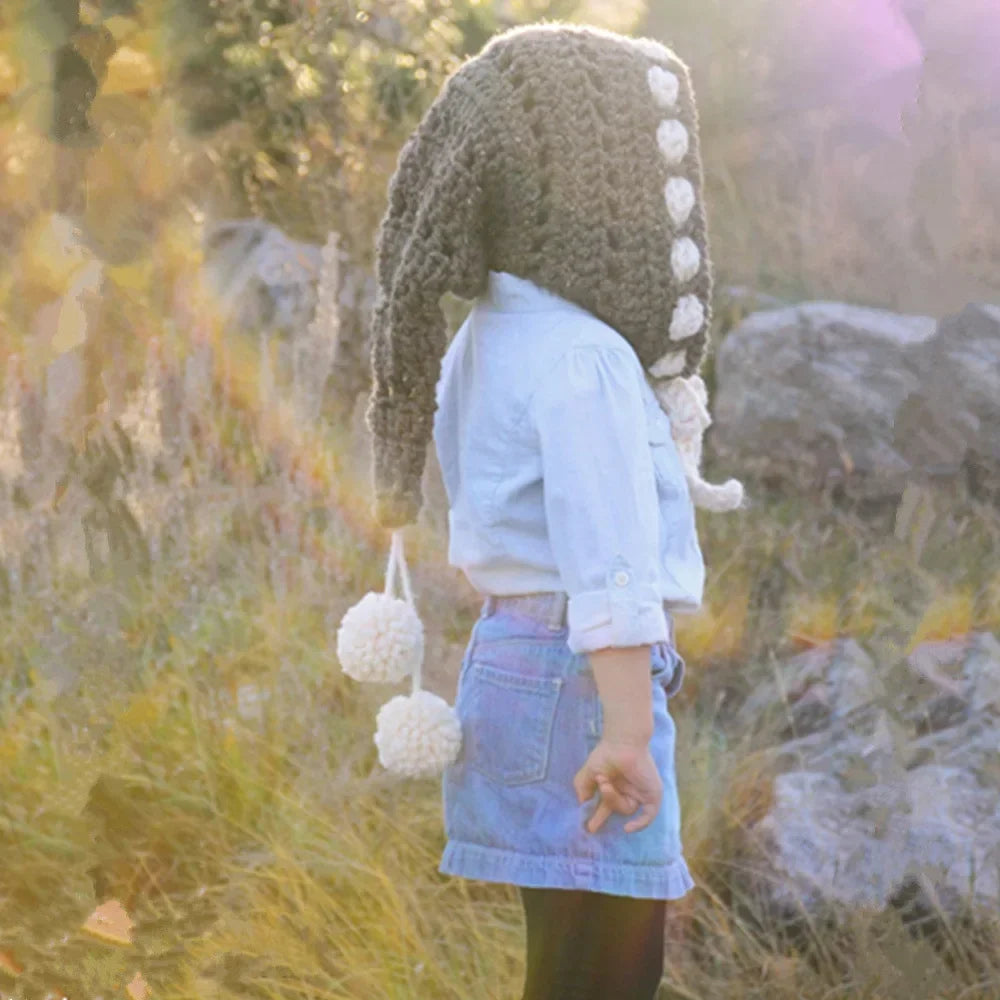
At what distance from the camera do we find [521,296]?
1.80 meters

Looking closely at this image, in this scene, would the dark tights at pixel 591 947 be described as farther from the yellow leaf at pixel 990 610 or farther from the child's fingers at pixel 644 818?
the yellow leaf at pixel 990 610

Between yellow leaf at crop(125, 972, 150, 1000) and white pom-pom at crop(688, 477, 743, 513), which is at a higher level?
white pom-pom at crop(688, 477, 743, 513)

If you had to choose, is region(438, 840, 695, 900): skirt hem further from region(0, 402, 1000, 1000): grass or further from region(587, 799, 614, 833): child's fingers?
region(0, 402, 1000, 1000): grass

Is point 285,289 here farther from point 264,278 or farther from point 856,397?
point 856,397

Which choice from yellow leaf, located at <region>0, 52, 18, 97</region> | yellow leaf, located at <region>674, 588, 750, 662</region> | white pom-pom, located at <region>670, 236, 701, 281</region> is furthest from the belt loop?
yellow leaf, located at <region>0, 52, 18, 97</region>

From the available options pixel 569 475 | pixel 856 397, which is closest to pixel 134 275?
pixel 856 397

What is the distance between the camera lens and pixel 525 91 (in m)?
1.73

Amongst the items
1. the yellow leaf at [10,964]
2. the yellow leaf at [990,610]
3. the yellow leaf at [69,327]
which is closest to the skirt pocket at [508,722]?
the yellow leaf at [10,964]

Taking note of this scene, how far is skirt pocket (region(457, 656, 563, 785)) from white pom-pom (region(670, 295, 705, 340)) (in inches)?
20.0

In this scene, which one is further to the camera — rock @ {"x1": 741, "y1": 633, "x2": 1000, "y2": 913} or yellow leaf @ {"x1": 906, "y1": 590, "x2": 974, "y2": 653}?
yellow leaf @ {"x1": 906, "y1": 590, "x2": 974, "y2": 653}

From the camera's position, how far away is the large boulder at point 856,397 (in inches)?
160

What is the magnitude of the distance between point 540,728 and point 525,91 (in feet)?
2.80

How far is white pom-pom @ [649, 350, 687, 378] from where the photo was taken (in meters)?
1.84

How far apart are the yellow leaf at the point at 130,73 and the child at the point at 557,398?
253 cm
